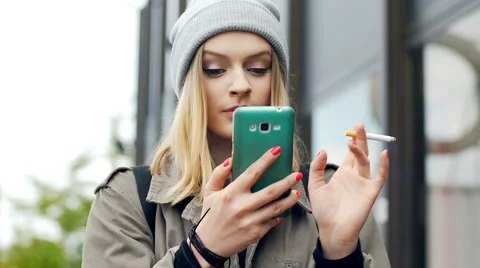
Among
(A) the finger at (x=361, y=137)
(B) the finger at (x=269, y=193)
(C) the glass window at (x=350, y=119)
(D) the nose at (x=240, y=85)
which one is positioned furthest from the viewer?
(C) the glass window at (x=350, y=119)

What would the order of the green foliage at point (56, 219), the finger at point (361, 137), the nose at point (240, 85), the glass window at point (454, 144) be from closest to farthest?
the finger at point (361, 137)
the nose at point (240, 85)
the glass window at point (454, 144)
the green foliage at point (56, 219)

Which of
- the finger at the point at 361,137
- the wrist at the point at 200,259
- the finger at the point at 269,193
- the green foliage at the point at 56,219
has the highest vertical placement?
the finger at the point at 361,137

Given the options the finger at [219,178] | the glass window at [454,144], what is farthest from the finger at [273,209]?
the glass window at [454,144]

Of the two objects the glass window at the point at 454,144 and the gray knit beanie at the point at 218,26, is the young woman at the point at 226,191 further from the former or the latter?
the glass window at the point at 454,144

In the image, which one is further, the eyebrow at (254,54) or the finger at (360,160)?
the eyebrow at (254,54)

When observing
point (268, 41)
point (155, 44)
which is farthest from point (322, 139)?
point (155, 44)

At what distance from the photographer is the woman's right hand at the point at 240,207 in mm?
2145

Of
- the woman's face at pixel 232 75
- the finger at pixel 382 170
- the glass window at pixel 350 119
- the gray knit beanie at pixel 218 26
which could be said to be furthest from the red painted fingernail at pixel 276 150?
the glass window at pixel 350 119

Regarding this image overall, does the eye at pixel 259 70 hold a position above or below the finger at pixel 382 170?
above

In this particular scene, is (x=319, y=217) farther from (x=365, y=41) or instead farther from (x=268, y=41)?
(x=365, y=41)

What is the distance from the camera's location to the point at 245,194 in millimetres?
2154

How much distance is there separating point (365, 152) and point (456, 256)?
2894 millimetres

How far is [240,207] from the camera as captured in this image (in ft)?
7.02

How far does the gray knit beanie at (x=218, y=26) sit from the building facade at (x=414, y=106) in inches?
60.4
